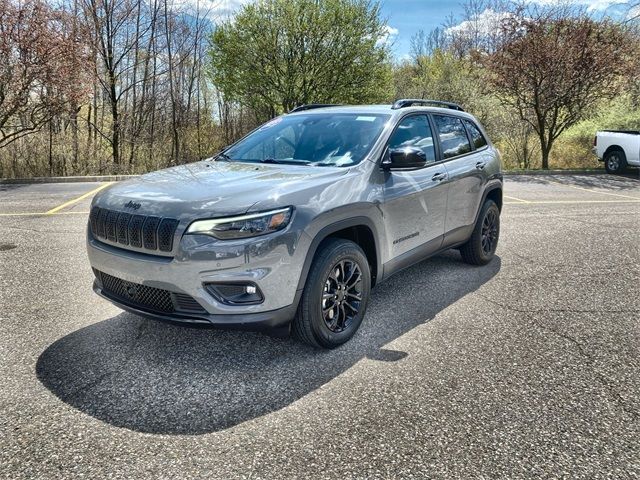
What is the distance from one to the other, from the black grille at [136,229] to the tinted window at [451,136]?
9.24ft

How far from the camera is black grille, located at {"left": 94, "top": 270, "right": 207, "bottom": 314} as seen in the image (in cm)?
289

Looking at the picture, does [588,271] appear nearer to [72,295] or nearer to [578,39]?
[72,295]

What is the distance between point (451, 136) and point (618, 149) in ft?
44.1

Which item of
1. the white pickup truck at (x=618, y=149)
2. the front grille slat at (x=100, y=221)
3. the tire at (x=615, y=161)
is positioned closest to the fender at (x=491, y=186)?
the front grille slat at (x=100, y=221)

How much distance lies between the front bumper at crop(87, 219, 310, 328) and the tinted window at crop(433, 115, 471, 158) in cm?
231

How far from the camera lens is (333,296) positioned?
3.36m

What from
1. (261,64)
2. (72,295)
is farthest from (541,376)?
(261,64)

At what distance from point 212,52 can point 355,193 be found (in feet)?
55.7

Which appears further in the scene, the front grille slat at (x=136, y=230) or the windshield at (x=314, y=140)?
the windshield at (x=314, y=140)

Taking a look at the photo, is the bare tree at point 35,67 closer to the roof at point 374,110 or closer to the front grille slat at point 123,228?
the roof at point 374,110

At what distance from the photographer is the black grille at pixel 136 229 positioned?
2.86m

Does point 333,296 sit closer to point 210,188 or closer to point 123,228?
point 210,188

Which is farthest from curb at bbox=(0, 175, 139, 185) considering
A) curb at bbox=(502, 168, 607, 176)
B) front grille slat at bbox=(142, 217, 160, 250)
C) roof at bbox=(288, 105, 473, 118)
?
curb at bbox=(502, 168, 607, 176)

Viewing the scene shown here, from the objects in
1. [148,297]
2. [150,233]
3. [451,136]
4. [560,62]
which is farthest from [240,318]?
[560,62]
